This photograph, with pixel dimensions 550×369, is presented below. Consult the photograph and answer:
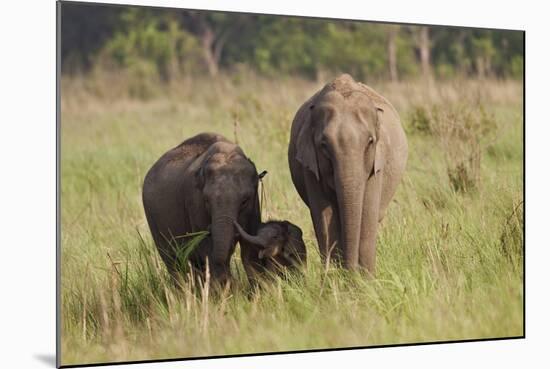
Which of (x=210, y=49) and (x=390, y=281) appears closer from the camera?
(x=390, y=281)

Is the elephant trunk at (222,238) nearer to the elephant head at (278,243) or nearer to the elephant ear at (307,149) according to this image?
the elephant head at (278,243)

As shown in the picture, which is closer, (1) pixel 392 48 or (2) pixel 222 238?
(2) pixel 222 238

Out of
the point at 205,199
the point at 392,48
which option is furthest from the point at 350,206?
the point at 392,48

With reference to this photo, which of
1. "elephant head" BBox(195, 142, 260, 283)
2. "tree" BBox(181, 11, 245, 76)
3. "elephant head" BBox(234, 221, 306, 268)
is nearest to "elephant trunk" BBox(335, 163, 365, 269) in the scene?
"elephant head" BBox(234, 221, 306, 268)

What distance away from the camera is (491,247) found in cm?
910

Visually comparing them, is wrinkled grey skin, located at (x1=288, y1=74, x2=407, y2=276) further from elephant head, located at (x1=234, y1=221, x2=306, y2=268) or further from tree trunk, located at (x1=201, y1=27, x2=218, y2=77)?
tree trunk, located at (x1=201, y1=27, x2=218, y2=77)

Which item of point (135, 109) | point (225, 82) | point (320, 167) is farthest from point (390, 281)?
point (225, 82)

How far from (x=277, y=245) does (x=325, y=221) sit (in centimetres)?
36

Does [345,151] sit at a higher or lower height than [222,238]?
higher

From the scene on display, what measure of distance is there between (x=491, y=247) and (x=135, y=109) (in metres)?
8.69

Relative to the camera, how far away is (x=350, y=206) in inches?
303

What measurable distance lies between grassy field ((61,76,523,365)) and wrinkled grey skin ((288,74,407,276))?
0.77 ft

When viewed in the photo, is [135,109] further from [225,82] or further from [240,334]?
[240,334]

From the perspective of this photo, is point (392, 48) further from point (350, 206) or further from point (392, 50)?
point (350, 206)
